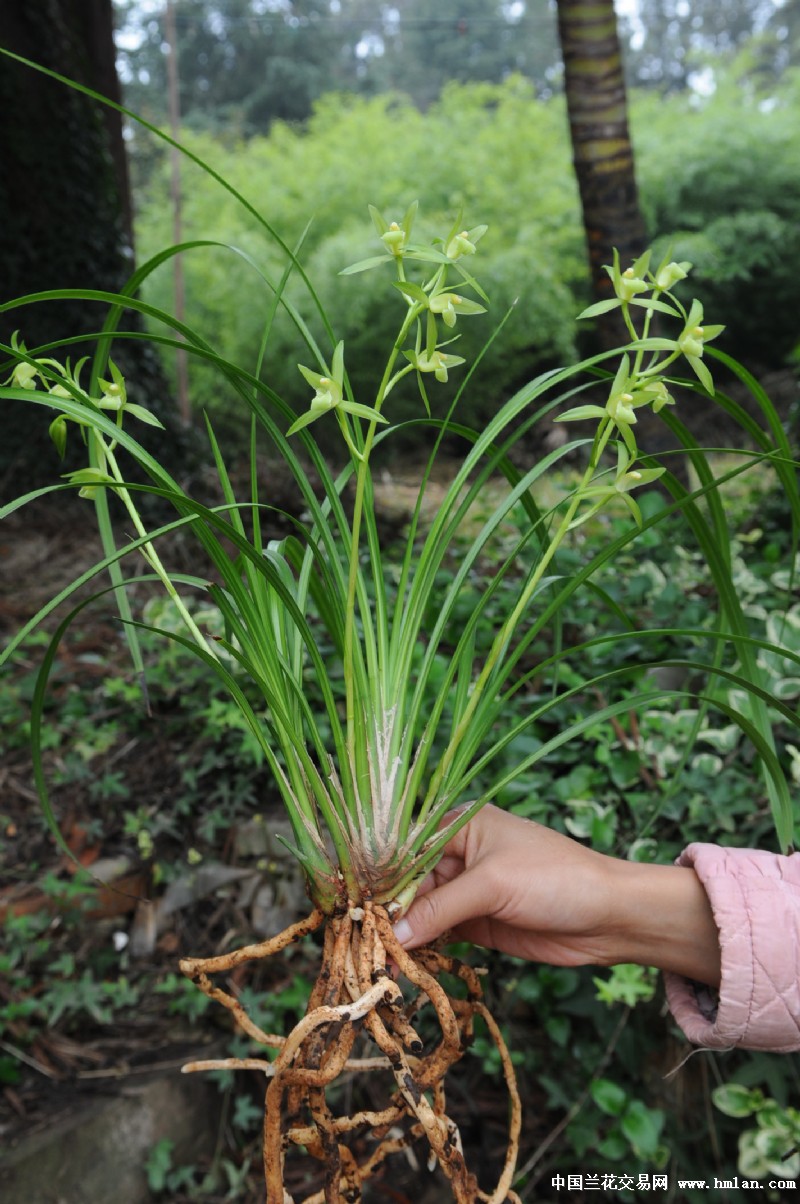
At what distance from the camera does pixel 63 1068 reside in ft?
5.56

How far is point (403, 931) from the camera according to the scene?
2.73 ft

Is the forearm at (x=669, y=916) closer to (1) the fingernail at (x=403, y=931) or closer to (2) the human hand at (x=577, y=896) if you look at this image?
(2) the human hand at (x=577, y=896)

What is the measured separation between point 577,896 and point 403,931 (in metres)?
0.19

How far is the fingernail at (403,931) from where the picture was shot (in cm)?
83

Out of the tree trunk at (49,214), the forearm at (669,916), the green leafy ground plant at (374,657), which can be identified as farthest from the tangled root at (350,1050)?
the tree trunk at (49,214)

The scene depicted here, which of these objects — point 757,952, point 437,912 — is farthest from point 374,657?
point 757,952

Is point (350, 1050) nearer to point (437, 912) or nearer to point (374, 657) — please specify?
point (437, 912)

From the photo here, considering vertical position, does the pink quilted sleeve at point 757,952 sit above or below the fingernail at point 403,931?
below

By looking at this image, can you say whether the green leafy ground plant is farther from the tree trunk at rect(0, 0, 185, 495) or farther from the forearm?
the tree trunk at rect(0, 0, 185, 495)

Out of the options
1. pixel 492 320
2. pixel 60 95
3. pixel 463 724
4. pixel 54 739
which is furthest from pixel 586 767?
pixel 492 320

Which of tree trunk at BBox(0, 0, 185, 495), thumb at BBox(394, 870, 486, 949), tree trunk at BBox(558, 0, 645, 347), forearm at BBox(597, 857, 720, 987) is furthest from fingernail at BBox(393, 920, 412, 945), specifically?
tree trunk at BBox(0, 0, 185, 495)

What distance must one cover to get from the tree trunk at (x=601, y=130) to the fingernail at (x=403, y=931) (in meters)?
1.94

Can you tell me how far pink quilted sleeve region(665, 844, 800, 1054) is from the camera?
87 centimetres

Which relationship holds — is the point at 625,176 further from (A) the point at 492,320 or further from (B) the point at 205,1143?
(A) the point at 492,320
